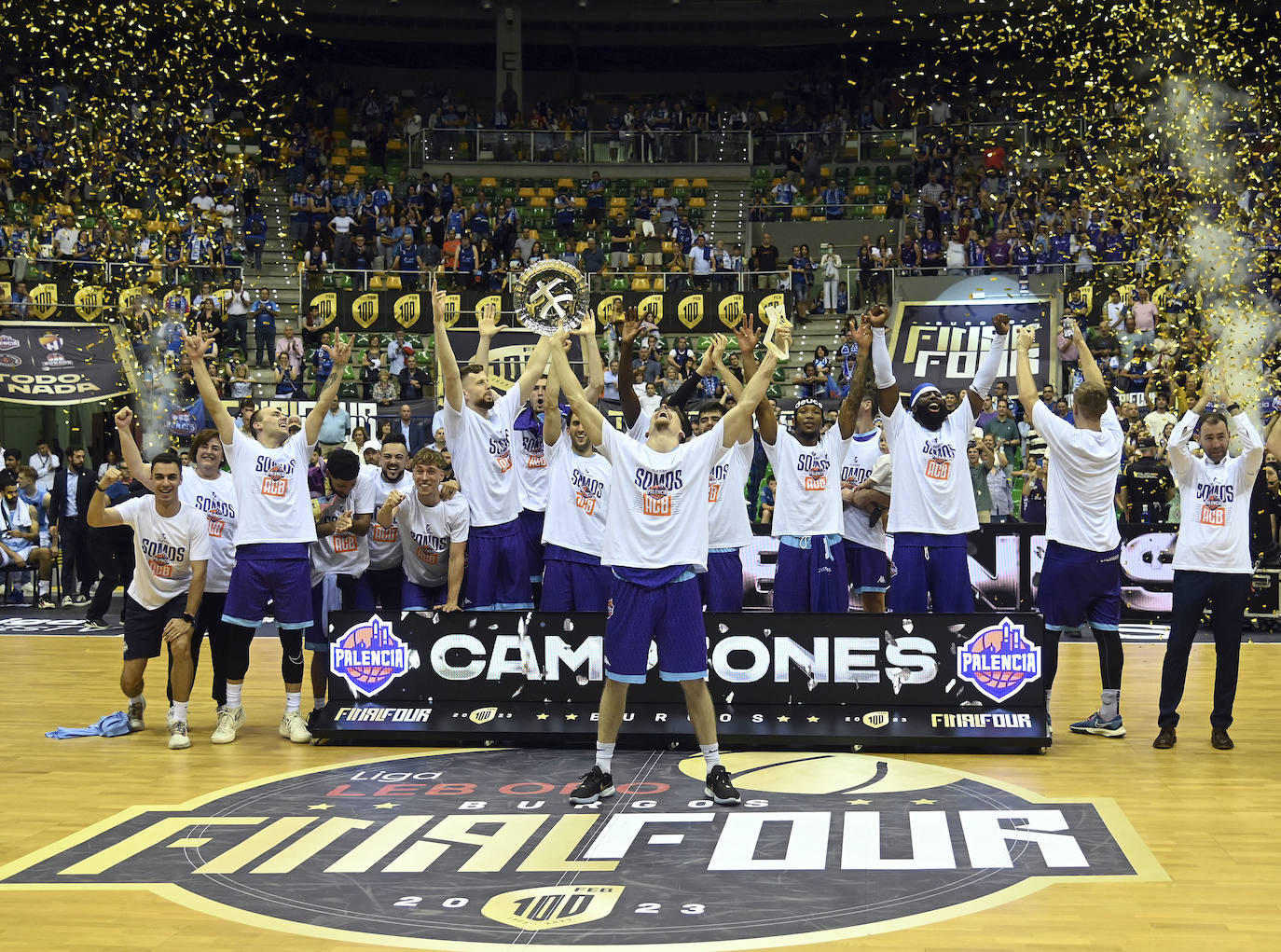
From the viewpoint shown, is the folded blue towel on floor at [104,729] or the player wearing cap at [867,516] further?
the player wearing cap at [867,516]

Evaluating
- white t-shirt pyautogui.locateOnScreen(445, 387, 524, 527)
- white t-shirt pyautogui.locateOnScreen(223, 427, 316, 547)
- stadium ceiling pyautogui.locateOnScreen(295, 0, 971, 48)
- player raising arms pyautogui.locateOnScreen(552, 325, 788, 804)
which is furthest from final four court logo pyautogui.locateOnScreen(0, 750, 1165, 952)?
stadium ceiling pyautogui.locateOnScreen(295, 0, 971, 48)

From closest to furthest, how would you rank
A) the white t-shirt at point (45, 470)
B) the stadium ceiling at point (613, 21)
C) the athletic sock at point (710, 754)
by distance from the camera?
the athletic sock at point (710, 754) → the white t-shirt at point (45, 470) → the stadium ceiling at point (613, 21)

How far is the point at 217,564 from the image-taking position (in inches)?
368

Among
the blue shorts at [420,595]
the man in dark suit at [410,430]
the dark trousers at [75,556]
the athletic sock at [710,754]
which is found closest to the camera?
the athletic sock at [710,754]

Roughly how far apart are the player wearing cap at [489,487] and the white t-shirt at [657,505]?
1.93m

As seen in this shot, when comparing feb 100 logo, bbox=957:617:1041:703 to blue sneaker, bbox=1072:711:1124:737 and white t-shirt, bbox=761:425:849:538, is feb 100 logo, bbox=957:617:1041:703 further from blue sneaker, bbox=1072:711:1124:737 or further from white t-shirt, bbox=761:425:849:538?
white t-shirt, bbox=761:425:849:538

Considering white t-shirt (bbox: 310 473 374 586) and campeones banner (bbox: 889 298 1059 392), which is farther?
campeones banner (bbox: 889 298 1059 392)

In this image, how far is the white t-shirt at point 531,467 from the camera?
383 inches

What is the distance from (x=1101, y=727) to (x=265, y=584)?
5.66 metres

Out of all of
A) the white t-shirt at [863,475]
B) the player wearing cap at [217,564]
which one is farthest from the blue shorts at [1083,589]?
the player wearing cap at [217,564]

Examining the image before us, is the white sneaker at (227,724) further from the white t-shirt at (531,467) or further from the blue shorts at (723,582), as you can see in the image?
the blue shorts at (723,582)

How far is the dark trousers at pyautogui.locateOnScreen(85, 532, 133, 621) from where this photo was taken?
11.7 meters

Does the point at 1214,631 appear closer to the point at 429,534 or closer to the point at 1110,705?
the point at 1110,705

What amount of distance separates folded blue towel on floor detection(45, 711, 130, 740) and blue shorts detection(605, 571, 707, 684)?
407 centimetres
